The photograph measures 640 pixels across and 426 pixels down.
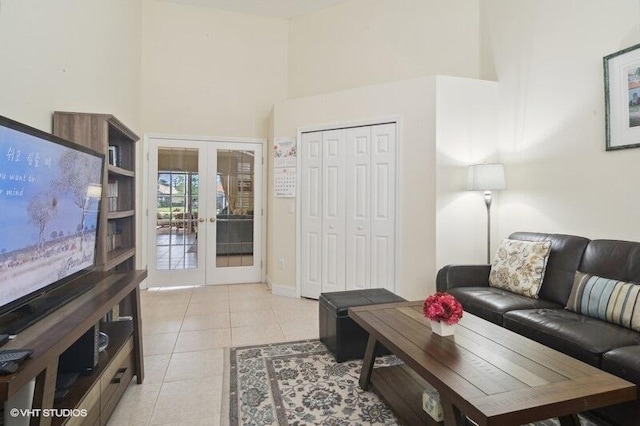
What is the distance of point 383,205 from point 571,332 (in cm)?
205

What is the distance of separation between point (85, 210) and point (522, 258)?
314 centimetres

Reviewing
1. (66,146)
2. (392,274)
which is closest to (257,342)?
(392,274)

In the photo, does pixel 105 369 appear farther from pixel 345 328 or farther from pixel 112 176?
pixel 112 176

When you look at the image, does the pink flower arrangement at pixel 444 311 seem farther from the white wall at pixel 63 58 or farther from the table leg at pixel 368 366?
the white wall at pixel 63 58

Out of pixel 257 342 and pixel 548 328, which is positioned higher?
pixel 548 328

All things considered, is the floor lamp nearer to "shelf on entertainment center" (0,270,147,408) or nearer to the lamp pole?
the lamp pole

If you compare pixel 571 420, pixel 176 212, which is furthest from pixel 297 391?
pixel 176 212

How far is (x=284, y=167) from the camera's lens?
419 cm

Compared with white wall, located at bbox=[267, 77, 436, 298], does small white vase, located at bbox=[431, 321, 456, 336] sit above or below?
below

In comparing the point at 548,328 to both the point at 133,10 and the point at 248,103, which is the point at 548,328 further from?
the point at 133,10

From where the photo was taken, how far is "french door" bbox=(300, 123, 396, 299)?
3.67 m

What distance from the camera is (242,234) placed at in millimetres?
4879

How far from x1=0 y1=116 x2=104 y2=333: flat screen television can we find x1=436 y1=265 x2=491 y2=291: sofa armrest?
2698 millimetres

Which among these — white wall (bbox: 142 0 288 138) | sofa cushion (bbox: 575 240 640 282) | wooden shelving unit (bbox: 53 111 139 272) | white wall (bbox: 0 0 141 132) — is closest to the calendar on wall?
white wall (bbox: 142 0 288 138)
